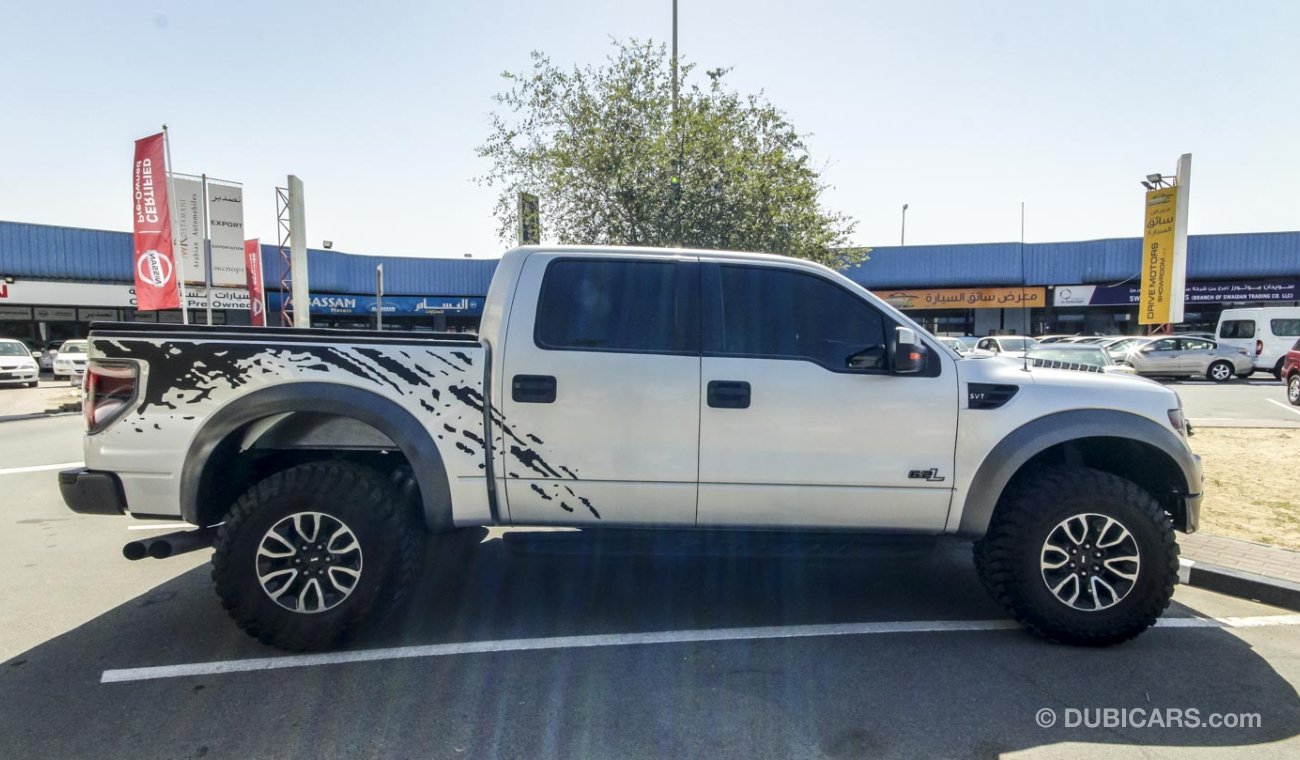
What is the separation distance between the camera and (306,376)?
12.0 feet

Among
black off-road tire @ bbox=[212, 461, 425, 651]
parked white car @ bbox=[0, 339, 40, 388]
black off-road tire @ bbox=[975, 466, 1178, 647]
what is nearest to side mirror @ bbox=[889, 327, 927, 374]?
black off-road tire @ bbox=[975, 466, 1178, 647]

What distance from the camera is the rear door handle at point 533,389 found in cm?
369

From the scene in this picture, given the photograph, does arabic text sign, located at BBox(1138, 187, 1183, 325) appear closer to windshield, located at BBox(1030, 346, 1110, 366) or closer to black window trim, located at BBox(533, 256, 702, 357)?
windshield, located at BBox(1030, 346, 1110, 366)

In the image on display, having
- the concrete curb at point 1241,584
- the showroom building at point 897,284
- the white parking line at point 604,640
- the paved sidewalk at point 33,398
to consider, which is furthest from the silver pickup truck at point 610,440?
the showroom building at point 897,284

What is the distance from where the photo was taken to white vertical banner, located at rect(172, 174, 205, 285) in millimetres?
15461

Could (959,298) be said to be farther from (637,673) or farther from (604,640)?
(637,673)

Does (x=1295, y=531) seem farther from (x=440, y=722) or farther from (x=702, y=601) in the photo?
(x=440, y=722)

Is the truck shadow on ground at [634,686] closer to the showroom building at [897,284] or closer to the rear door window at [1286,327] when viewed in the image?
the rear door window at [1286,327]

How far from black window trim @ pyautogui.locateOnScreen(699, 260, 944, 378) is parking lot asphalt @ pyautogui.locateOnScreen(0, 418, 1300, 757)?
102cm

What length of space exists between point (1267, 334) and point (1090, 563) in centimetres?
2452

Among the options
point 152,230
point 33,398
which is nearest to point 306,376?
point 152,230

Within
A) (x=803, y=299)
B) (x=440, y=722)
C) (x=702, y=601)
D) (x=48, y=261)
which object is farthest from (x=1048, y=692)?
(x=48, y=261)

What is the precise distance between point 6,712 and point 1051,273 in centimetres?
3468

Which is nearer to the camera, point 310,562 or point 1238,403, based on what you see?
point 310,562
